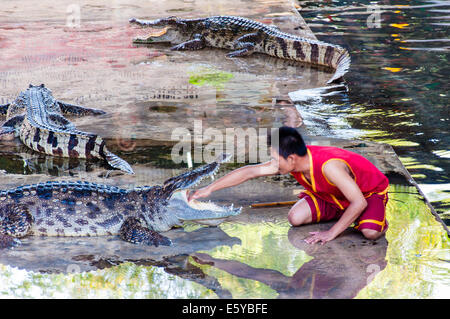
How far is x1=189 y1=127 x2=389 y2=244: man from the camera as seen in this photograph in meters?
3.52

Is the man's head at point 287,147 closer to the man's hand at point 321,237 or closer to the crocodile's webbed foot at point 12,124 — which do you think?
the man's hand at point 321,237

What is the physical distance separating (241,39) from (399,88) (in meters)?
3.08

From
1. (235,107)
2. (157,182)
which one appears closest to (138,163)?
(157,182)

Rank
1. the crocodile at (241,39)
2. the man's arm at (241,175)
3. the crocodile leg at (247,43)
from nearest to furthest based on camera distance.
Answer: the man's arm at (241,175) < the crocodile at (241,39) < the crocodile leg at (247,43)

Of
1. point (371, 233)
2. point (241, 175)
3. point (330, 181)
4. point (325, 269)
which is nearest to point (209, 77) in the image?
point (241, 175)

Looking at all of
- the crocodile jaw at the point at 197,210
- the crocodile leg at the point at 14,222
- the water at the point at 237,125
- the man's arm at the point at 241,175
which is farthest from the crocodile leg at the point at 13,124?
the man's arm at the point at 241,175

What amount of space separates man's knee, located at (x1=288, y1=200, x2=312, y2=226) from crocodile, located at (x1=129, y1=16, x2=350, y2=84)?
168 inches

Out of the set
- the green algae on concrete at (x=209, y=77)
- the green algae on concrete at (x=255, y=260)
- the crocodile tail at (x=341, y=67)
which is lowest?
the green algae on concrete at (x=255, y=260)

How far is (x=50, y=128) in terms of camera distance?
5469 mm

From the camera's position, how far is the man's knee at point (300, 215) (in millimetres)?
3816

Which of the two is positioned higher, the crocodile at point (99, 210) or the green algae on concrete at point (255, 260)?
the crocodile at point (99, 210)

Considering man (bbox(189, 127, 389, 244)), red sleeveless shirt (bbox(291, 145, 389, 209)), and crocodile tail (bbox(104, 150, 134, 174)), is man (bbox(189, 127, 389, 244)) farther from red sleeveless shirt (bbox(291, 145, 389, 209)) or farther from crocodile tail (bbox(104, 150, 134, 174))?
crocodile tail (bbox(104, 150, 134, 174))

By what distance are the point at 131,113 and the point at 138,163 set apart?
141 cm

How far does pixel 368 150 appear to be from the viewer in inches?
202
